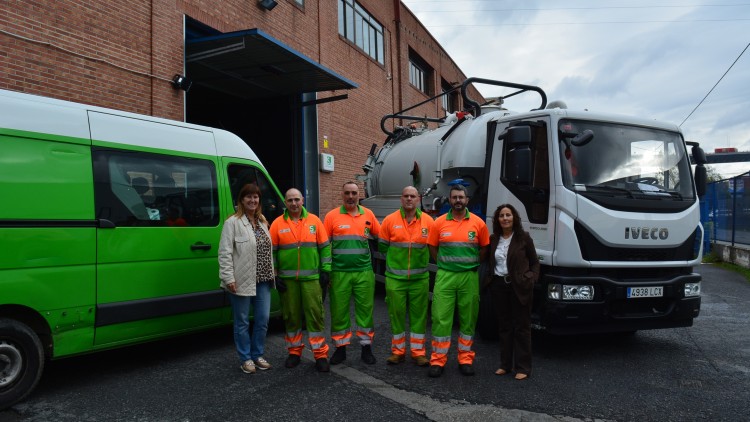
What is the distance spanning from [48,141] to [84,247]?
33.8 inches

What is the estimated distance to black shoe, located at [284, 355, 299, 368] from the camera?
16.4ft

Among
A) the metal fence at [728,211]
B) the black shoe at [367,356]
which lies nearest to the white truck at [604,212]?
the black shoe at [367,356]

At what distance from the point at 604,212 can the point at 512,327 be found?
4.58ft

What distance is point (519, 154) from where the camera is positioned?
213 inches

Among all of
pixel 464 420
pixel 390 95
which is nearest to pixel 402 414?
pixel 464 420

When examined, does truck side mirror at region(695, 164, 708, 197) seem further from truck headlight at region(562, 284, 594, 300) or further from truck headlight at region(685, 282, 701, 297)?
truck headlight at region(562, 284, 594, 300)

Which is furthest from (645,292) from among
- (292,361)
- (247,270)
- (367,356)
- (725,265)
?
(725,265)

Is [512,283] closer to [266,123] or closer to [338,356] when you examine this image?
[338,356]

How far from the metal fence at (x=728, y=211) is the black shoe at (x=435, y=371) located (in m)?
11.2

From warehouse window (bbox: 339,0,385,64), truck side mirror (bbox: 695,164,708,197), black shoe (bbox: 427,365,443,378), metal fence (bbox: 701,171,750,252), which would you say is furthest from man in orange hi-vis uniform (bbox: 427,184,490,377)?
warehouse window (bbox: 339,0,385,64)

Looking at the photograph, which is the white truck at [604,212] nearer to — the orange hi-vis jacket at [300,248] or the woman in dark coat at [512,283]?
the woman in dark coat at [512,283]

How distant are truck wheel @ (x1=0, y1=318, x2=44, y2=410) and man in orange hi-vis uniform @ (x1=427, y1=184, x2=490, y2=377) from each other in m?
3.13

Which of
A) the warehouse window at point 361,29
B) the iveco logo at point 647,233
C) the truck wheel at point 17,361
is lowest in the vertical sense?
the truck wheel at point 17,361

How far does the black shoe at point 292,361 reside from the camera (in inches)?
197
